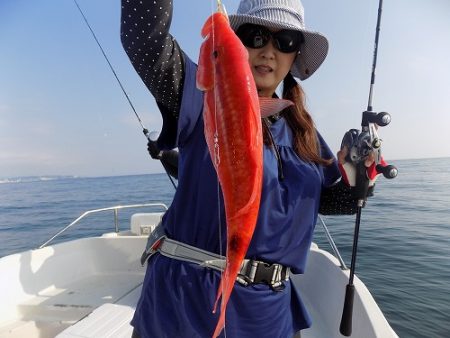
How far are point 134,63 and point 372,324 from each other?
2426 mm

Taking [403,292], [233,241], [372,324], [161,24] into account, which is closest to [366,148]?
[233,241]

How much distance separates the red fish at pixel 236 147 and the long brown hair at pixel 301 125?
604 millimetres

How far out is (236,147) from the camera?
3.28ft

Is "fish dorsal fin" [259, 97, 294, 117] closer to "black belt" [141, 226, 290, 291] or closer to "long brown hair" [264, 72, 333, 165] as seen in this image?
"long brown hair" [264, 72, 333, 165]

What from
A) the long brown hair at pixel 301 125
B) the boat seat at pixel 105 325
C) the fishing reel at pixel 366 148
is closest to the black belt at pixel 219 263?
the long brown hair at pixel 301 125

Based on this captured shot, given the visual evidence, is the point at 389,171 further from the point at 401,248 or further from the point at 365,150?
the point at 401,248

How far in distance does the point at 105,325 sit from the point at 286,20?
2.97 metres

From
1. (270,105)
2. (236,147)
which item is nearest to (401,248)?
(270,105)

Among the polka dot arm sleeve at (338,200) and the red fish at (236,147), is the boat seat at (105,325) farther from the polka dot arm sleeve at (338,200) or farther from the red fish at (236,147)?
the red fish at (236,147)

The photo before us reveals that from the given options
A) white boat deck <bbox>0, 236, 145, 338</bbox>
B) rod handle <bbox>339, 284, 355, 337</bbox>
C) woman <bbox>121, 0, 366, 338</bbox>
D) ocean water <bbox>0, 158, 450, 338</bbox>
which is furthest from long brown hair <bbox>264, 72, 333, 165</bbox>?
ocean water <bbox>0, 158, 450, 338</bbox>

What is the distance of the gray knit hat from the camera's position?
5.04 ft

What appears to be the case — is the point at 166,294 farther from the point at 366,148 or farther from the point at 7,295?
the point at 7,295

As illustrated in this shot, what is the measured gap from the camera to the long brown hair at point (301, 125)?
1.72 metres

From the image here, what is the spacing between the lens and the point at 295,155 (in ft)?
5.46
